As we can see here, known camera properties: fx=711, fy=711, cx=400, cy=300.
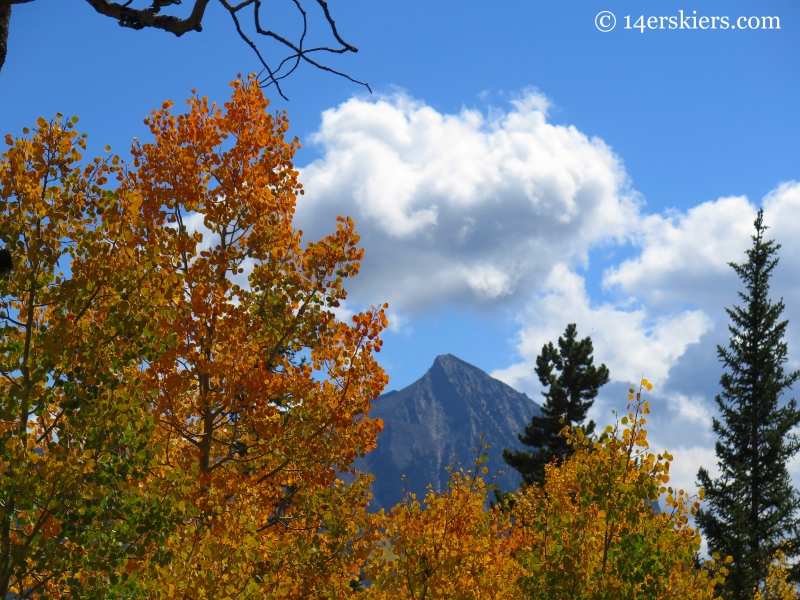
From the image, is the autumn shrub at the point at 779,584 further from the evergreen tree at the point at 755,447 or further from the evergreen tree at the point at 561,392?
the evergreen tree at the point at 561,392

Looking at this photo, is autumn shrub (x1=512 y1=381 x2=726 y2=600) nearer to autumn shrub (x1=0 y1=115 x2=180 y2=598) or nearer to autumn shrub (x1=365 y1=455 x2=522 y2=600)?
autumn shrub (x1=365 y1=455 x2=522 y2=600)

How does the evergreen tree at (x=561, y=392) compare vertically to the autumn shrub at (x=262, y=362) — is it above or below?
above

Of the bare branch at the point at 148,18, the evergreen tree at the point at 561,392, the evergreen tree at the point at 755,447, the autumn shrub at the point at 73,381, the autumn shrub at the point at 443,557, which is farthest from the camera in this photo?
the evergreen tree at the point at 561,392

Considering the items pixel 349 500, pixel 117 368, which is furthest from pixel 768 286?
pixel 117 368

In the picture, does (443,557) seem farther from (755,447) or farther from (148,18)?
(755,447)

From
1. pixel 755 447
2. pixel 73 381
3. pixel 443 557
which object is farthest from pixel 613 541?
pixel 755 447

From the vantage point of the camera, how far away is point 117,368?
6359 mm

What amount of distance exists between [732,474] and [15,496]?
1161 inches

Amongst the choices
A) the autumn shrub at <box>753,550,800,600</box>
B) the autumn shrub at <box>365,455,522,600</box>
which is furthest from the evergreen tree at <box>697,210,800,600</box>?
the autumn shrub at <box>365,455,522,600</box>

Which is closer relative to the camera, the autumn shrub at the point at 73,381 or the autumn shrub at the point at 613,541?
the autumn shrub at the point at 73,381

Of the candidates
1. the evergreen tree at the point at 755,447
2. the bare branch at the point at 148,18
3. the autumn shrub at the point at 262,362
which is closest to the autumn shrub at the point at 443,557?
the autumn shrub at the point at 262,362

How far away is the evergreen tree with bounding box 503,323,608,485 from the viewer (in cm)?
3891

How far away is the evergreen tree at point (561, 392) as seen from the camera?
3891cm

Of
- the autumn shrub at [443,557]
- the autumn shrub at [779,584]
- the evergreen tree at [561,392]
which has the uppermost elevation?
the evergreen tree at [561,392]
